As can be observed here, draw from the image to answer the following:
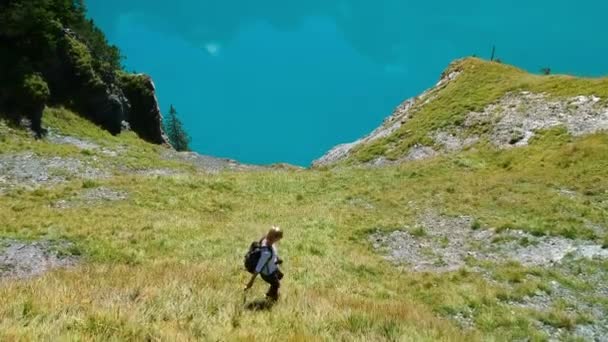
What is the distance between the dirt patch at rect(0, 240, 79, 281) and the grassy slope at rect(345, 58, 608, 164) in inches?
1408

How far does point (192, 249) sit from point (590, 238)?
47.3 ft

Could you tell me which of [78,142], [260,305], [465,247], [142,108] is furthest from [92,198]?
[142,108]

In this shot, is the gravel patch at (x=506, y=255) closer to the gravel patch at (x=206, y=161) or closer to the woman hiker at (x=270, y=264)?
the woman hiker at (x=270, y=264)

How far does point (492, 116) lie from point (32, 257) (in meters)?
43.2

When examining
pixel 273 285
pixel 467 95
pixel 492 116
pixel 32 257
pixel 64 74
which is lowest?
pixel 32 257

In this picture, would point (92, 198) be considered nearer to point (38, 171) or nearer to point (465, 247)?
point (38, 171)

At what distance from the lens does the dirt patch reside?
15898 mm

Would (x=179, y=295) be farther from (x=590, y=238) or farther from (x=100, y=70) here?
(x=100, y=70)

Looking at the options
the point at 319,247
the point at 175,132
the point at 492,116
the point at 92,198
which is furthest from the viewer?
the point at 175,132

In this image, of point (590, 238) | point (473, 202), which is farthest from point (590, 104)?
point (590, 238)

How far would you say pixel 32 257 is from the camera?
17094mm

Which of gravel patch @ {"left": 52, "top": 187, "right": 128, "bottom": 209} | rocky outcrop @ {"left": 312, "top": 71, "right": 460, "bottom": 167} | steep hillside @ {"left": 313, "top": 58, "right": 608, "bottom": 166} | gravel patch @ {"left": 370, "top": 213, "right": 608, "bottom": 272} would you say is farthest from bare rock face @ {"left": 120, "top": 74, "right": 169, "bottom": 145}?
gravel patch @ {"left": 370, "top": 213, "right": 608, "bottom": 272}

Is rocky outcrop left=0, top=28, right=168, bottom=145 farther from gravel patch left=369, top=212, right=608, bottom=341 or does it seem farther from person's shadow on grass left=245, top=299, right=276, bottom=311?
person's shadow on grass left=245, top=299, right=276, bottom=311

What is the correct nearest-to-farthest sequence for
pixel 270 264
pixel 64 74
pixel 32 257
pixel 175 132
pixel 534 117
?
1. pixel 270 264
2. pixel 32 257
3. pixel 534 117
4. pixel 64 74
5. pixel 175 132
